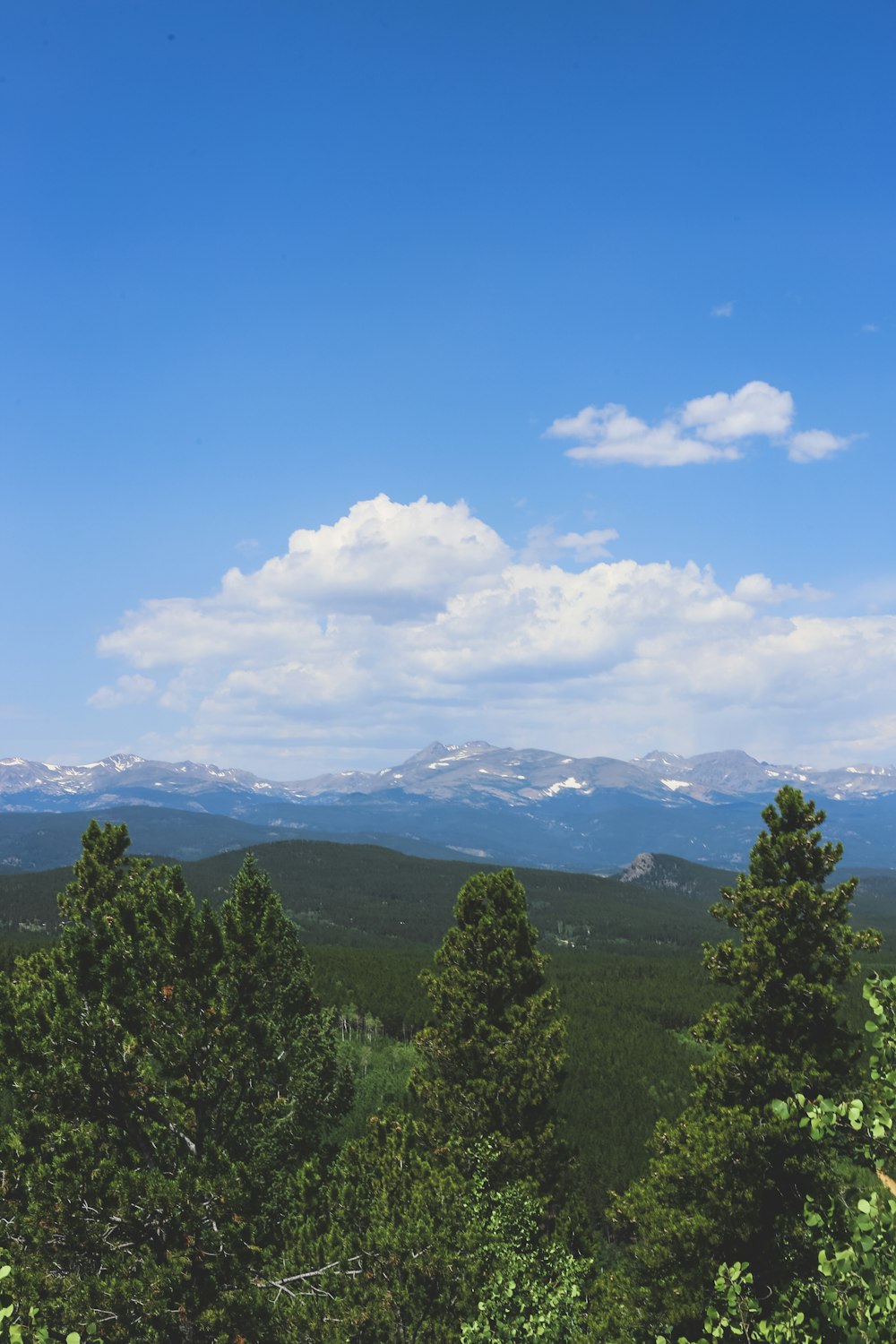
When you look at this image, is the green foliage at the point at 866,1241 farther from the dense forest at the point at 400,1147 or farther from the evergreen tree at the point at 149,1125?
the evergreen tree at the point at 149,1125

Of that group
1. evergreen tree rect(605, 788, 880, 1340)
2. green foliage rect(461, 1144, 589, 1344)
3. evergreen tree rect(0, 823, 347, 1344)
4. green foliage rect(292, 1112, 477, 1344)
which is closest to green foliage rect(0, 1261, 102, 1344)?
evergreen tree rect(0, 823, 347, 1344)

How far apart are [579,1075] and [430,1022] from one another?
246 feet

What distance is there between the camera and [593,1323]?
90.2ft

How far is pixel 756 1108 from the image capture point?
88.6 feet

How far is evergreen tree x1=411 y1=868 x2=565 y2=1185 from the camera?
115ft

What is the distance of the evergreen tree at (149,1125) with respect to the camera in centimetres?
2147

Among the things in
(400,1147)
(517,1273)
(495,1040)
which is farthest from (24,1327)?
(495,1040)

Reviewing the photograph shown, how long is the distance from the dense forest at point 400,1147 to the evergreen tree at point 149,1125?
7cm

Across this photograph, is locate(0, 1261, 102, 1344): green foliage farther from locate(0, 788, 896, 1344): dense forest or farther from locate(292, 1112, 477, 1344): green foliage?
locate(292, 1112, 477, 1344): green foliage

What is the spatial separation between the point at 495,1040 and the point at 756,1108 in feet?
39.2

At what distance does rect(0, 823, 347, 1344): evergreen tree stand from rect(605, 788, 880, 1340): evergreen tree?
1302cm

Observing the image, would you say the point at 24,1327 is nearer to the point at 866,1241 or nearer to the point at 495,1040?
the point at 866,1241

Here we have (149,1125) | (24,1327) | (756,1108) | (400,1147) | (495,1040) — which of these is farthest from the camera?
(495,1040)

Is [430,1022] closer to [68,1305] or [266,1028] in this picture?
[266,1028]
